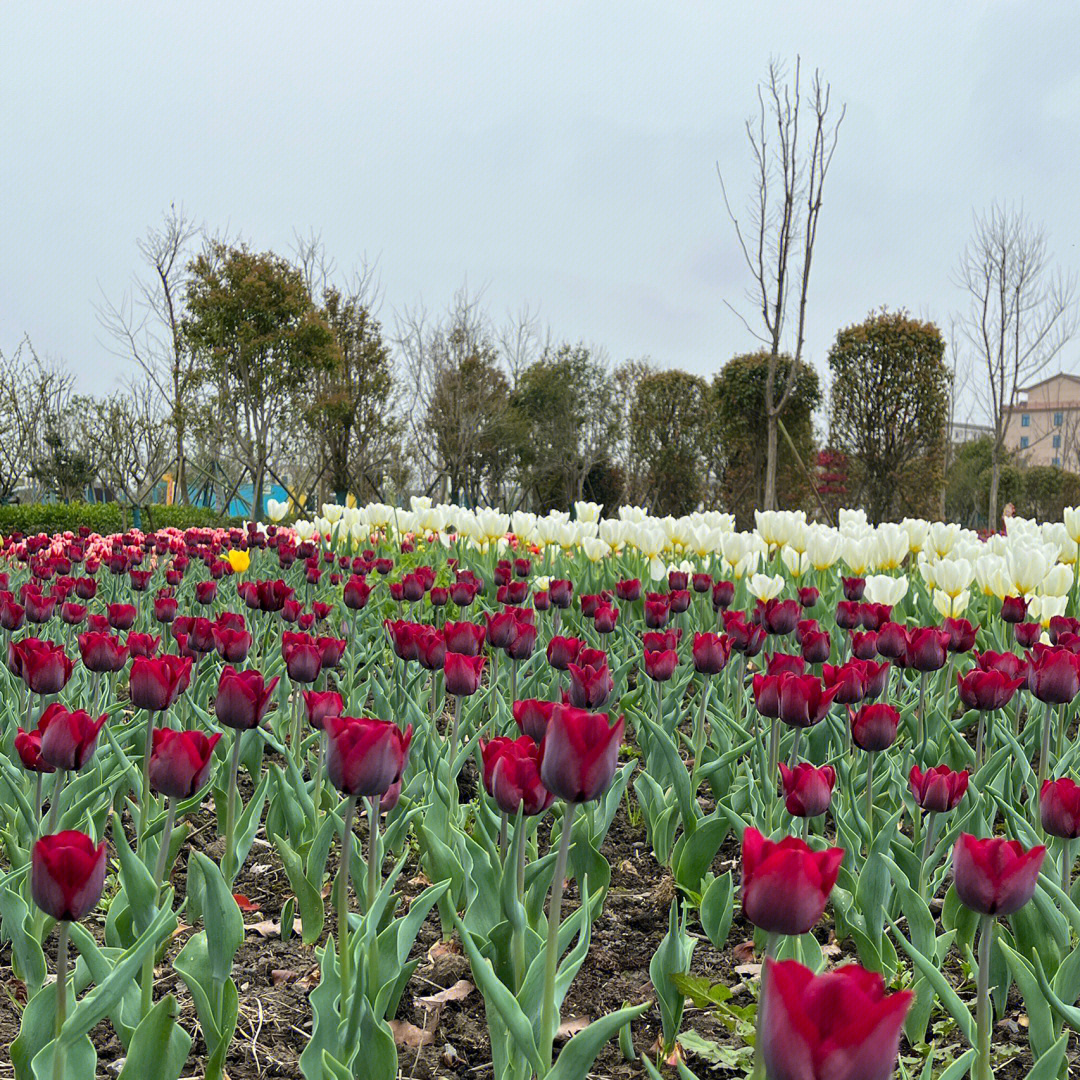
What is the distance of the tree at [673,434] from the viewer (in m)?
26.0

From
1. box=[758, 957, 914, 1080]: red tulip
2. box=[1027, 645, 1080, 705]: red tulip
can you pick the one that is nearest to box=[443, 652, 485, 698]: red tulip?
box=[1027, 645, 1080, 705]: red tulip

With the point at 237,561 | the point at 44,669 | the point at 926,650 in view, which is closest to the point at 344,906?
the point at 44,669

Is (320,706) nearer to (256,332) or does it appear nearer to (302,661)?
(302,661)

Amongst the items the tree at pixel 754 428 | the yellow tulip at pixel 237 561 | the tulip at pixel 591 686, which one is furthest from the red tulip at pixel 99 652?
the tree at pixel 754 428

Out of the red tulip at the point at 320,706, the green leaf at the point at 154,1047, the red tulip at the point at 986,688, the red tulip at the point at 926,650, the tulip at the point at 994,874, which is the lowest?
the green leaf at the point at 154,1047

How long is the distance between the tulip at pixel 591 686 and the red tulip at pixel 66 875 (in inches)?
37.6

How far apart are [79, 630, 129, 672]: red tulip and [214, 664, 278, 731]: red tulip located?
0.82 m

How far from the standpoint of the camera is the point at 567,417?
29.7 m

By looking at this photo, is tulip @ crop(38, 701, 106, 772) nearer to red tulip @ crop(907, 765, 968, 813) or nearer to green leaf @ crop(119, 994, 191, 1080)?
green leaf @ crop(119, 994, 191, 1080)

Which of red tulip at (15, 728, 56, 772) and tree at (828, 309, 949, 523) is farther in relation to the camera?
tree at (828, 309, 949, 523)

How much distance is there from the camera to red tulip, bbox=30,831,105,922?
108 cm

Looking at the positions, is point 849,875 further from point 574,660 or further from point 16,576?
point 16,576

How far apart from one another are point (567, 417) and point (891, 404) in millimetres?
15384

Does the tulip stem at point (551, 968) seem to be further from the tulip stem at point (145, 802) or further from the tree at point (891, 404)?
the tree at point (891, 404)
